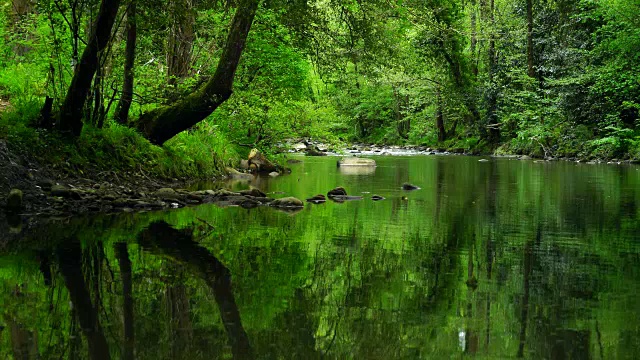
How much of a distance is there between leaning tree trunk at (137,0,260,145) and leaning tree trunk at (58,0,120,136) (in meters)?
2.07

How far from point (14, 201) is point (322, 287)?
5.14 m

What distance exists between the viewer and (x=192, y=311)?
146 inches

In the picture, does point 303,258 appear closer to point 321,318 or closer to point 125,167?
point 321,318

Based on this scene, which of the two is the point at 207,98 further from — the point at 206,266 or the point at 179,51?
the point at 206,266

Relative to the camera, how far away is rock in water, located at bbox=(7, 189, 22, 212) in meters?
7.80

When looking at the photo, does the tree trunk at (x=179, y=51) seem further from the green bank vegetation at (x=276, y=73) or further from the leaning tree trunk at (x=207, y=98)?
the leaning tree trunk at (x=207, y=98)

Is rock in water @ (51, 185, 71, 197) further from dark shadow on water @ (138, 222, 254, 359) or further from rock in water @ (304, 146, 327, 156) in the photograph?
rock in water @ (304, 146, 327, 156)

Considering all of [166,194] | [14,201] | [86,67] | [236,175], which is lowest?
[14,201]

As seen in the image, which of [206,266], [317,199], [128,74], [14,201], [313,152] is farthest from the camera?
[313,152]

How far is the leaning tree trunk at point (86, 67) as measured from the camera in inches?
343

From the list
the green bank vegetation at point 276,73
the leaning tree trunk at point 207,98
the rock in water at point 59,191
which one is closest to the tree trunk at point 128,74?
the green bank vegetation at point 276,73

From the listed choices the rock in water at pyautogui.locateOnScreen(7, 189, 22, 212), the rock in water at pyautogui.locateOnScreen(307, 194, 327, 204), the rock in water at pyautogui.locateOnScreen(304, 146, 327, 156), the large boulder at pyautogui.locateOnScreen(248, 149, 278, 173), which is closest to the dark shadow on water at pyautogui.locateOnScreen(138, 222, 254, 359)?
the rock in water at pyautogui.locateOnScreen(7, 189, 22, 212)

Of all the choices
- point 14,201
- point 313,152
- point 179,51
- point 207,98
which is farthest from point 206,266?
point 313,152

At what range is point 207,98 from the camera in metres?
11.2
